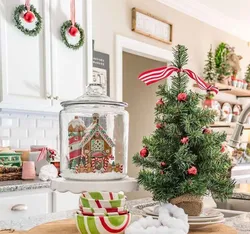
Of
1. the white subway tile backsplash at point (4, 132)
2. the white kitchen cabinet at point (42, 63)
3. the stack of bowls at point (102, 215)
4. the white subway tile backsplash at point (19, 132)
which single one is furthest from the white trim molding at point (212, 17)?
the stack of bowls at point (102, 215)

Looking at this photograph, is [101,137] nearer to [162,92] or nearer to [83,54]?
[162,92]

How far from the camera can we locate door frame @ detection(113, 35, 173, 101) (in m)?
3.78

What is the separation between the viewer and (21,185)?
2.33 m

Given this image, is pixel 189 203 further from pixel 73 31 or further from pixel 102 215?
pixel 73 31

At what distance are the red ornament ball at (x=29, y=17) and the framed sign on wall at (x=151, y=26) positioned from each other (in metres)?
1.42

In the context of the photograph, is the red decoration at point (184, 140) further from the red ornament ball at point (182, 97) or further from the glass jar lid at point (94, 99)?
the glass jar lid at point (94, 99)

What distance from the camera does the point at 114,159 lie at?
1251 mm

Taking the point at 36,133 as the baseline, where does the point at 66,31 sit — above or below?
above

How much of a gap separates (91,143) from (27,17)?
5.73ft

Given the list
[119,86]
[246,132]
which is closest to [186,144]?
[119,86]

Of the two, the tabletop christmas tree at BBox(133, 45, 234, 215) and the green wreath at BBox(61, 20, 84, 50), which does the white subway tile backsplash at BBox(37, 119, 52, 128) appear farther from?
the tabletop christmas tree at BBox(133, 45, 234, 215)

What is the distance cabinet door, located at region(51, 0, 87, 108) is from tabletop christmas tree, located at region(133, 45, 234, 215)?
189 cm

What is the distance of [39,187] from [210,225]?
4.96 ft

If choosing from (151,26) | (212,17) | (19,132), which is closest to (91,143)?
(19,132)
